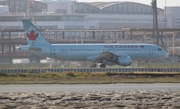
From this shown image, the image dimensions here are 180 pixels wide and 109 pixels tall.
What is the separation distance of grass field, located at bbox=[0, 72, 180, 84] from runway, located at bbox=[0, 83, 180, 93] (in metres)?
3.25

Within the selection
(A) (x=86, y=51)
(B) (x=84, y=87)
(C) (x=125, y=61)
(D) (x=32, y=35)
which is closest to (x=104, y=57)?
(A) (x=86, y=51)

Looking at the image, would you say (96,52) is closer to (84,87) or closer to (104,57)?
(104,57)

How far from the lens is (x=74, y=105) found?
37500mm

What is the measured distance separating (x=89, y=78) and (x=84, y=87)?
948 centimetres

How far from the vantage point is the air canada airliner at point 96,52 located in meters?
86.9

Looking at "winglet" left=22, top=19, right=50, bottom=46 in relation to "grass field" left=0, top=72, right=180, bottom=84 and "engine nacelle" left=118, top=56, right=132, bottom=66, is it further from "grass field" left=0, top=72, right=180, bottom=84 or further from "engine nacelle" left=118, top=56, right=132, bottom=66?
"grass field" left=0, top=72, right=180, bottom=84

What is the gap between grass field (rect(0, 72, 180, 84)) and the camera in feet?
185

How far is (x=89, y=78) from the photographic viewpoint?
60.0 m

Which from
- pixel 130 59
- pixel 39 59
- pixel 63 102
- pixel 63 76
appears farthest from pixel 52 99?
pixel 39 59

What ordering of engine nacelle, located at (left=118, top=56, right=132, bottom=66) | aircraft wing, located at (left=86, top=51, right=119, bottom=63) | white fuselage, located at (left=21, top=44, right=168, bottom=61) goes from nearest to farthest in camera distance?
engine nacelle, located at (left=118, top=56, right=132, bottom=66) < aircraft wing, located at (left=86, top=51, right=119, bottom=63) < white fuselage, located at (left=21, top=44, right=168, bottom=61)

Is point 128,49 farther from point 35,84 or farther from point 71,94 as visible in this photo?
point 71,94

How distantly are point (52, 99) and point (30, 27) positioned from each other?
169ft

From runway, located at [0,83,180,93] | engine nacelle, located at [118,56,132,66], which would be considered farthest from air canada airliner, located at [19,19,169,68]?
runway, located at [0,83,180,93]

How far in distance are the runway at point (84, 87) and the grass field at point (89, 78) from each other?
3.25 meters
